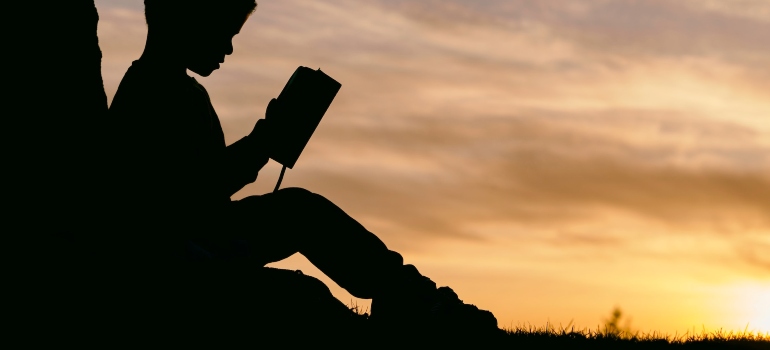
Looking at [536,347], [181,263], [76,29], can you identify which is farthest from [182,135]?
[536,347]

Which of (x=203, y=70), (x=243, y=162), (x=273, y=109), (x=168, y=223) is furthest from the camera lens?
(x=203, y=70)

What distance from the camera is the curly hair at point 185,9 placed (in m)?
5.94

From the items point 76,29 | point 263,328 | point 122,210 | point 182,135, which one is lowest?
point 263,328

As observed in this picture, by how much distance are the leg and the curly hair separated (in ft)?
3.79

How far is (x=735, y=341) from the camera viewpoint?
8.84m

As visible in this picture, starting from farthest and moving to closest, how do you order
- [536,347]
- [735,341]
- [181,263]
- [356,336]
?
[735,341], [536,347], [356,336], [181,263]

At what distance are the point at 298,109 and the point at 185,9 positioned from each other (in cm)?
93

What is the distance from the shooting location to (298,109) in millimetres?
5852

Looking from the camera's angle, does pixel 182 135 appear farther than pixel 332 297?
No

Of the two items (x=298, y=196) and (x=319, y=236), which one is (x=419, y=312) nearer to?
(x=319, y=236)

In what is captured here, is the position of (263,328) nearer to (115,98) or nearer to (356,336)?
(356,336)

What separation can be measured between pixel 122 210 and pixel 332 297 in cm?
139

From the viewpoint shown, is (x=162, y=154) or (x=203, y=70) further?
(x=203, y=70)

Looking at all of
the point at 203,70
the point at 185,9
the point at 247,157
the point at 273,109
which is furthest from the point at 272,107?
the point at 185,9
